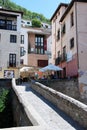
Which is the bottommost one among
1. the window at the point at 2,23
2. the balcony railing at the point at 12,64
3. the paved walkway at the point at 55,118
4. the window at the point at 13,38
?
the paved walkway at the point at 55,118

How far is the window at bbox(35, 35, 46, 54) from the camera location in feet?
185

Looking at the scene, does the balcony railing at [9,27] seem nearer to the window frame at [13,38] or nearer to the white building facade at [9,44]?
the white building facade at [9,44]

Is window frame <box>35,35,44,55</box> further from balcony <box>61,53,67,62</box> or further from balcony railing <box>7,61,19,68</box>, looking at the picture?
balcony <box>61,53,67,62</box>

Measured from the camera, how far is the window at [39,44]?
56469mm

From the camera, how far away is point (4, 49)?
40.5m

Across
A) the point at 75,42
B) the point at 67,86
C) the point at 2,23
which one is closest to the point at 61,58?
the point at 75,42

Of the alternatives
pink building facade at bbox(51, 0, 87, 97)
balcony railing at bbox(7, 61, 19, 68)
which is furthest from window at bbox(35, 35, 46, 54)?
pink building facade at bbox(51, 0, 87, 97)

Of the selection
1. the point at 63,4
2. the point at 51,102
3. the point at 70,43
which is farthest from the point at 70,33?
the point at 51,102

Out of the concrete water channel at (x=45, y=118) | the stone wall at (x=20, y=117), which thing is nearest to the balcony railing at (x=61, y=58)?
the stone wall at (x=20, y=117)

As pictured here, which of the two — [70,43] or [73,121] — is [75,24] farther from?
[73,121]

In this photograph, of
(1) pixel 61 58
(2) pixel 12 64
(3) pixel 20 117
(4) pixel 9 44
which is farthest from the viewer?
(4) pixel 9 44

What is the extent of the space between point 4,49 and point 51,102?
26.2 metres

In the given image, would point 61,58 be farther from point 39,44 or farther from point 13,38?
point 39,44

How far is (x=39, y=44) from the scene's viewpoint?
5691cm
